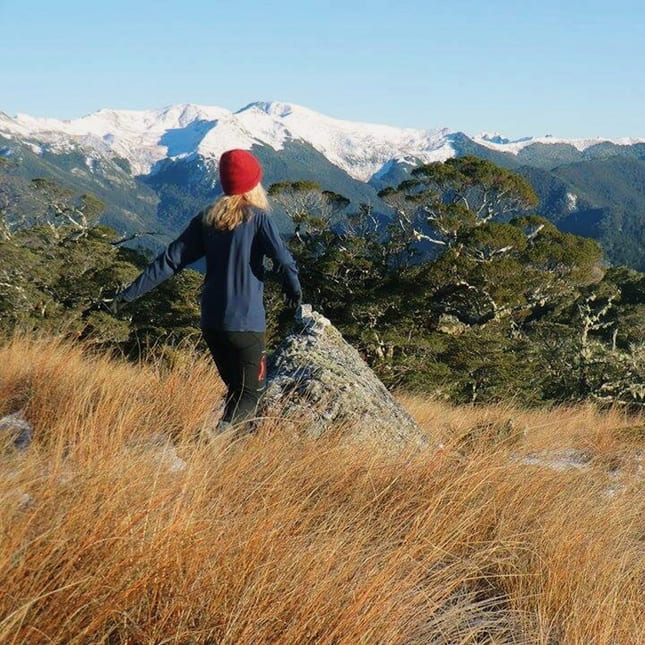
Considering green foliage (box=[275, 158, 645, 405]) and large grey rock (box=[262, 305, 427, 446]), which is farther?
green foliage (box=[275, 158, 645, 405])

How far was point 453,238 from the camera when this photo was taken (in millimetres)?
30281

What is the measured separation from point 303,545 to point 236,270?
2.05 meters

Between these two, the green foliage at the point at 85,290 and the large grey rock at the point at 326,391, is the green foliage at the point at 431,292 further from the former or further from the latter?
the large grey rock at the point at 326,391

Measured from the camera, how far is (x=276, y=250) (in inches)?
144

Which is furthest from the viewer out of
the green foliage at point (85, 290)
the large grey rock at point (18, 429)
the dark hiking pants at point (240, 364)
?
the green foliage at point (85, 290)

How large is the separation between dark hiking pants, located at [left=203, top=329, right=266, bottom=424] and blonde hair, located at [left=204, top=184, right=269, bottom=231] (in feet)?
2.04

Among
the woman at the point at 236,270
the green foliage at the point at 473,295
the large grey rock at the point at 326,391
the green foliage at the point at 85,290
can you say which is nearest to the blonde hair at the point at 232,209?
the woman at the point at 236,270

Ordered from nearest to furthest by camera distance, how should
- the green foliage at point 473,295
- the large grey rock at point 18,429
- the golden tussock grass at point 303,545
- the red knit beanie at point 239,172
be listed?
the golden tussock grass at point 303,545
the large grey rock at point 18,429
the red knit beanie at point 239,172
the green foliage at point 473,295

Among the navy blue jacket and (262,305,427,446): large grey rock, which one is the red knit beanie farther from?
(262,305,427,446): large grey rock

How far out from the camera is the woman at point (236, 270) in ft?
12.0

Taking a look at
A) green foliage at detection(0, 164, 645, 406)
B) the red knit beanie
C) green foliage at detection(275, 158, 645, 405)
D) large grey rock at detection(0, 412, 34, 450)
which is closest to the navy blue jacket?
the red knit beanie

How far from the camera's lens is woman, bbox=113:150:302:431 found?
3656 mm

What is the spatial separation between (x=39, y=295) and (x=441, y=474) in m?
26.5

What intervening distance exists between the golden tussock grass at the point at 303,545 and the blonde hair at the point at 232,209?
1152mm
